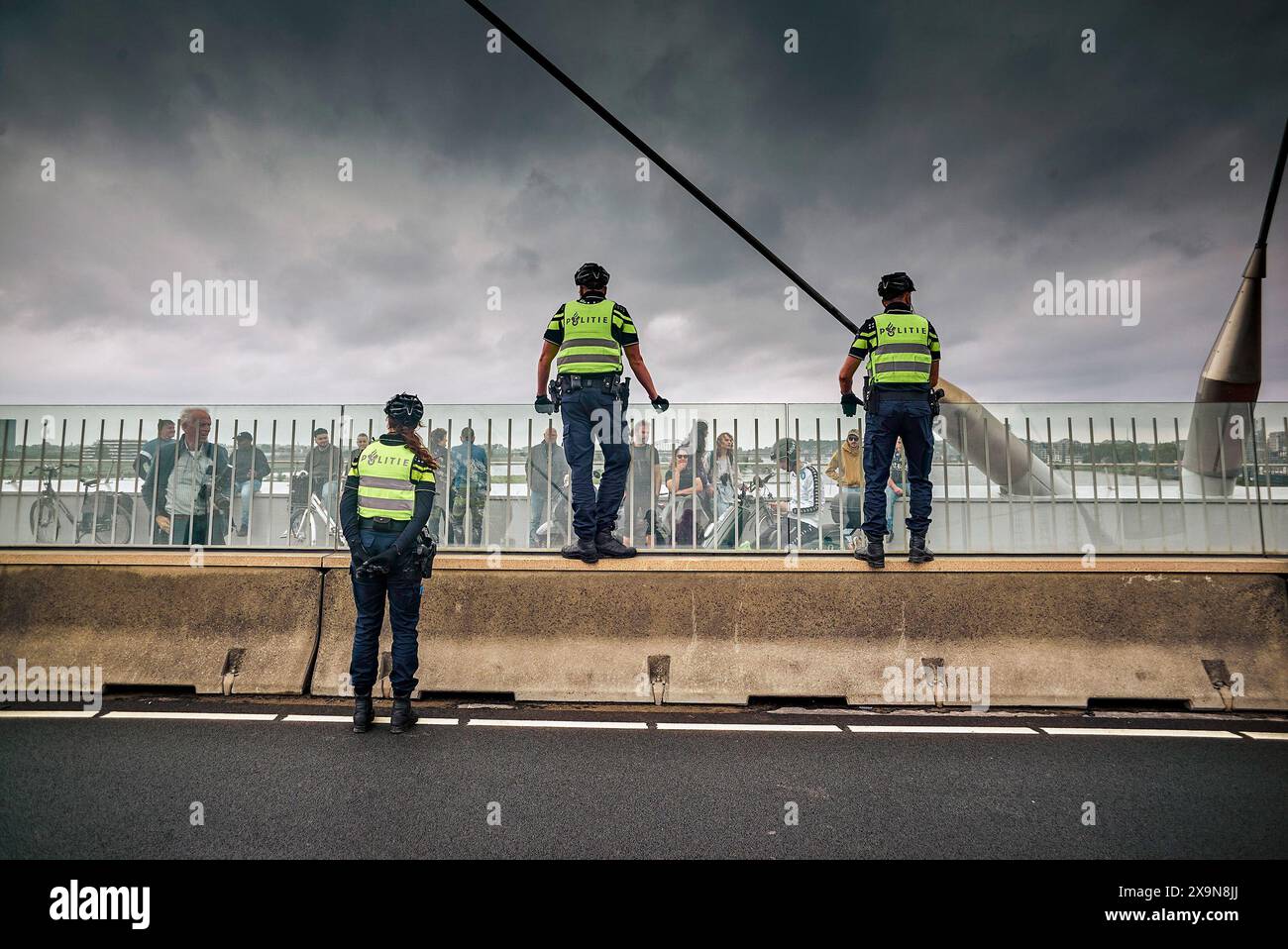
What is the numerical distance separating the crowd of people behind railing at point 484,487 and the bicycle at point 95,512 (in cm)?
32

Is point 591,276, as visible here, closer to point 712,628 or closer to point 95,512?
point 712,628

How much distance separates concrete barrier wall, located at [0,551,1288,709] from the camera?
5215 millimetres

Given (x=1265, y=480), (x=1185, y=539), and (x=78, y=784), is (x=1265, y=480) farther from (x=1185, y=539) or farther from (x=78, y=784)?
(x=78, y=784)

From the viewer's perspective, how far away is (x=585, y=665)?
17.7 ft

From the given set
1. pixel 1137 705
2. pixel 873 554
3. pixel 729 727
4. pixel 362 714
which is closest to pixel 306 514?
pixel 362 714

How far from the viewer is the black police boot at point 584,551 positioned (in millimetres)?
5844

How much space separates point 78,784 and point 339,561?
230cm

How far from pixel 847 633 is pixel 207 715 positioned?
4.55 metres

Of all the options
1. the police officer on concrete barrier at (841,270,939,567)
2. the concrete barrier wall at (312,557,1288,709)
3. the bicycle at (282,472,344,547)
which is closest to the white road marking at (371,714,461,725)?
the concrete barrier wall at (312,557,1288,709)

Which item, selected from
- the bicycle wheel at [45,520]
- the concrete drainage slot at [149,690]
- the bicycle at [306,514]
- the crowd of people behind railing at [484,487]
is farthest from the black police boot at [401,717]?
the bicycle wheel at [45,520]

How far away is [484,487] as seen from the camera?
7383 millimetres

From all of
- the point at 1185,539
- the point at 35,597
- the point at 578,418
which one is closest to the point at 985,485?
the point at 1185,539

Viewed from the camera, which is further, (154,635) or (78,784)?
(154,635)
